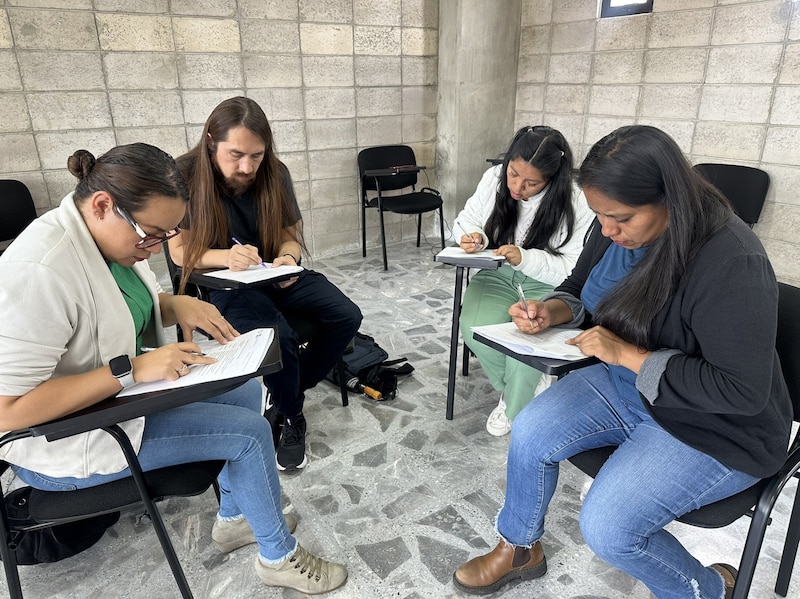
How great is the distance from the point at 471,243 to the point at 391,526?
103 cm

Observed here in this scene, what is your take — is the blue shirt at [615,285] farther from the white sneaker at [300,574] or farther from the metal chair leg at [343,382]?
the metal chair leg at [343,382]

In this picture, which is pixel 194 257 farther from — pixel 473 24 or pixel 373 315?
pixel 473 24

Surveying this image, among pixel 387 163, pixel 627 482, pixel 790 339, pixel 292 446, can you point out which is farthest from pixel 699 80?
pixel 292 446

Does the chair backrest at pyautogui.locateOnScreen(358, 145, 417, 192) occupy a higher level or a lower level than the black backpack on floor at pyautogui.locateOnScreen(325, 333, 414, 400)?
higher

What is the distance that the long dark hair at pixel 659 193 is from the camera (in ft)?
3.52

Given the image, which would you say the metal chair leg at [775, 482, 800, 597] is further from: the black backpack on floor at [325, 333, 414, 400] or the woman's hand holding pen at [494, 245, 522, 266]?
the black backpack on floor at [325, 333, 414, 400]

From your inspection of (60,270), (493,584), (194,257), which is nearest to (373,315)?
(194,257)

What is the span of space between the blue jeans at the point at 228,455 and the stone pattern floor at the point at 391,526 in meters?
0.24

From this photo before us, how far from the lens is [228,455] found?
1.26 metres

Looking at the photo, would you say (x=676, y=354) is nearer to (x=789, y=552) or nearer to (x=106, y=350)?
(x=789, y=552)

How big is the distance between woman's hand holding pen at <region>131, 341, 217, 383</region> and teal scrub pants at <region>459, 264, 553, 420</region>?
1165 millimetres

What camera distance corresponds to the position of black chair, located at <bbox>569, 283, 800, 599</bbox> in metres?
1.09

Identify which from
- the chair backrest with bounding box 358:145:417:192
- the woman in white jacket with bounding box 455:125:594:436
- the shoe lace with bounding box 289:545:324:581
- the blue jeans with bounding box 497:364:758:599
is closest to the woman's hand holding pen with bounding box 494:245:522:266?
the woman in white jacket with bounding box 455:125:594:436

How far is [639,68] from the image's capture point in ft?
11.7
